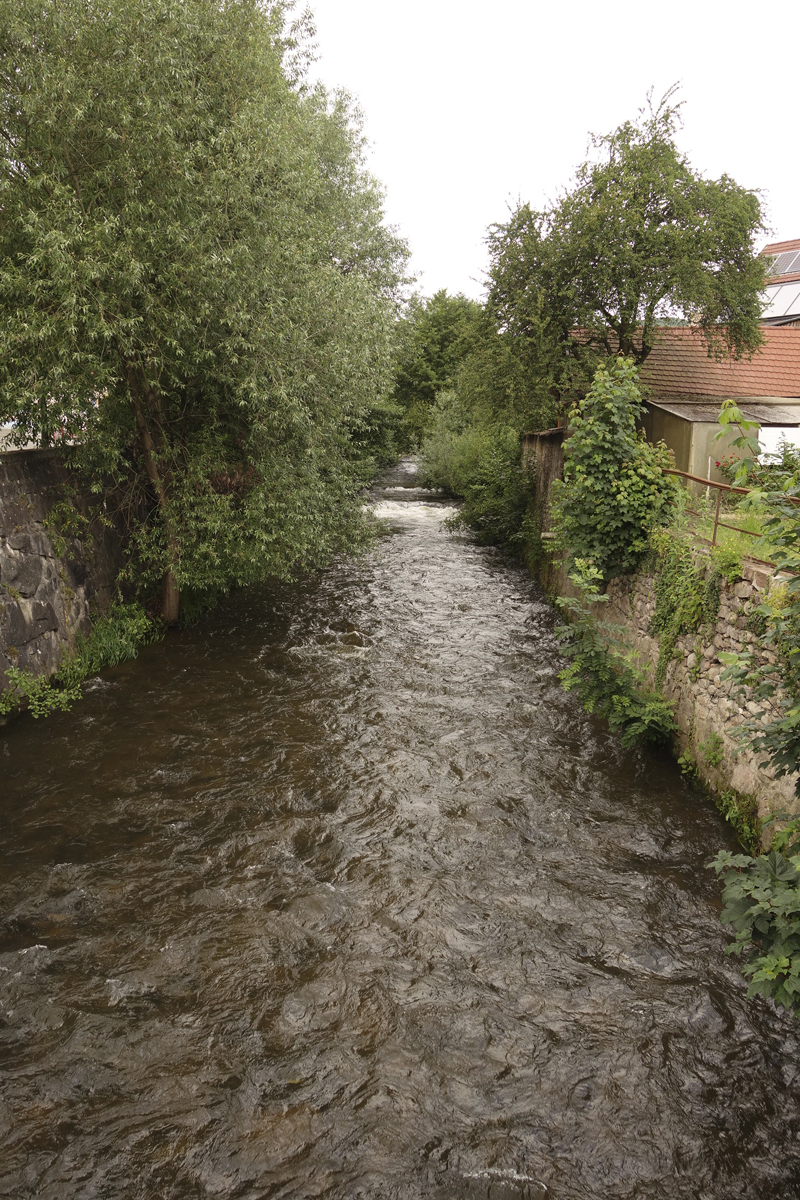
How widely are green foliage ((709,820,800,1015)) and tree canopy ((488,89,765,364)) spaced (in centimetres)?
1665

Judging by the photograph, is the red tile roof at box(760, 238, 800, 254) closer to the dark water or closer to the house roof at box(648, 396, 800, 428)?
the house roof at box(648, 396, 800, 428)

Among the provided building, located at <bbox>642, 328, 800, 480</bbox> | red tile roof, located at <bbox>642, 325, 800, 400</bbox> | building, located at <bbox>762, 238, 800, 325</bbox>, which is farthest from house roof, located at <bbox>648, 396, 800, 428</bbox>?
building, located at <bbox>762, 238, 800, 325</bbox>

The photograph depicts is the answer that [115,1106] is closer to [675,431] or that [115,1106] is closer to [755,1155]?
[755,1155]

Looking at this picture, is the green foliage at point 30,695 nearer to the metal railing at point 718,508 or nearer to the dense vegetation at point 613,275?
the metal railing at point 718,508

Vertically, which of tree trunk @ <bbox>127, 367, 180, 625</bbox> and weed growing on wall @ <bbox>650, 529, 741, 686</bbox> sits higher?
tree trunk @ <bbox>127, 367, 180, 625</bbox>

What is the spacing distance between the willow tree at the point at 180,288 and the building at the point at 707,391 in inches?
275

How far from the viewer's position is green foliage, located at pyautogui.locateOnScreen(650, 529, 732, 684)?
8.62 meters

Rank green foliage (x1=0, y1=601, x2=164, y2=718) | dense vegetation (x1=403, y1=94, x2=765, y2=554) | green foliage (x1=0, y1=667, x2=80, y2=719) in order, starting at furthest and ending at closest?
dense vegetation (x1=403, y1=94, x2=765, y2=554), green foliage (x1=0, y1=601, x2=164, y2=718), green foliage (x1=0, y1=667, x2=80, y2=719)

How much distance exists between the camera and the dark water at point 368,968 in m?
4.52

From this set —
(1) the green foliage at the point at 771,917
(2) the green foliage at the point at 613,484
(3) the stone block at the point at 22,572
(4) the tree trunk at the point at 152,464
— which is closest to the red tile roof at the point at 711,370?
(2) the green foliage at the point at 613,484

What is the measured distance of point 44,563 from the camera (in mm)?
11016

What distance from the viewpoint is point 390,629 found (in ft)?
48.5

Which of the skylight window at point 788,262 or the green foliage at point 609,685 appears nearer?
the green foliage at point 609,685

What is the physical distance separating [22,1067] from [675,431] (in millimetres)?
16508
